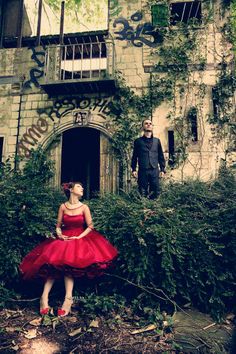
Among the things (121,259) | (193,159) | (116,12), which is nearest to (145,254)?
(121,259)

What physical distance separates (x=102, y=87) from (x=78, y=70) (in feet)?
3.79

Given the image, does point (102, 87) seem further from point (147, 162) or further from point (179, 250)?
point (179, 250)

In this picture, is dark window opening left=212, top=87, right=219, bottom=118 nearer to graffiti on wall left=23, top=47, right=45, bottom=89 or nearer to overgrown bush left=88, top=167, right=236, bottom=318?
overgrown bush left=88, top=167, right=236, bottom=318

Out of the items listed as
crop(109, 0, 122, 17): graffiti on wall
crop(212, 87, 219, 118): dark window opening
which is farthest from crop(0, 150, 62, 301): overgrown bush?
crop(109, 0, 122, 17): graffiti on wall

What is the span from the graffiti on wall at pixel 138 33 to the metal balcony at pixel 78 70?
1.97 ft

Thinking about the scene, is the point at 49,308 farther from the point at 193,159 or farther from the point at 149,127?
the point at 193,159

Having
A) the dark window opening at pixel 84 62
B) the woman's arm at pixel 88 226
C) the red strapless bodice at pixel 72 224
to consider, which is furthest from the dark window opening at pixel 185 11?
the red strapless bodice at pixel 72 224

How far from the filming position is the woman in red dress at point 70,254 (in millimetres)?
4617

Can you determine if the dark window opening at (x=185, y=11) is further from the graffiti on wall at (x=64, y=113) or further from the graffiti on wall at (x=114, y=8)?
the graffiti on wall at (x=64, y=113)

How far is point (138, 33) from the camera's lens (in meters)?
10.1

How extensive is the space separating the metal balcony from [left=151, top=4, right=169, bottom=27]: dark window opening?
1442mm

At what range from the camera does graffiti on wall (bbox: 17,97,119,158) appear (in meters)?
9.87

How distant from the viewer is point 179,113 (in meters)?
9.59

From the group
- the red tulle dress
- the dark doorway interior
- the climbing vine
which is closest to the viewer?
the red tulle dress
